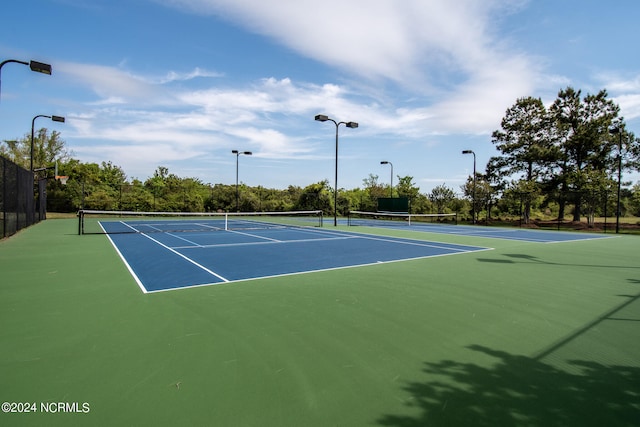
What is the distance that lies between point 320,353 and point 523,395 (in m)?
1.63

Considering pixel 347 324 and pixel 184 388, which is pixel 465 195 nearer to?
pixel 347 324

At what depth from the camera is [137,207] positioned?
3139 cm

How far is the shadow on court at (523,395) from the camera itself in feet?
7.23

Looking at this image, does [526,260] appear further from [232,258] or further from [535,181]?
[535,181]

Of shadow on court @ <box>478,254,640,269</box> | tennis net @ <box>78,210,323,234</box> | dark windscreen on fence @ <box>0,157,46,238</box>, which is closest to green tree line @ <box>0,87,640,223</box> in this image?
tennis net @ <box>78,210,323,234</box>

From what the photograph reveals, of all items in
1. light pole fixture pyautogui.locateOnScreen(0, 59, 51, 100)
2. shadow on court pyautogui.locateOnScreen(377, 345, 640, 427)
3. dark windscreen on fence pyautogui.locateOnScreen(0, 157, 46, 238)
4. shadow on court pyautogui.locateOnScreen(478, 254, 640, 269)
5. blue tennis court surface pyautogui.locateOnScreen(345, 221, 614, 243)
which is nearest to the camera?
shadow on court pyautogui.locateOnScreen(377, 345, 640, 427)

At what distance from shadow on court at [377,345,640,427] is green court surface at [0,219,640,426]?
1 centimetres

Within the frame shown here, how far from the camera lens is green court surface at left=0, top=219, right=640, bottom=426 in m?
2.28

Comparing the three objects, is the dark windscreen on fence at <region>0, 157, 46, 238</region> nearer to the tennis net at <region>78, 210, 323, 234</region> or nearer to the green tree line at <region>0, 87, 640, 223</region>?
the tennis net at <region>78, 210, 323, 234</region>

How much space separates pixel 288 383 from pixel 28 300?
4.32 meters

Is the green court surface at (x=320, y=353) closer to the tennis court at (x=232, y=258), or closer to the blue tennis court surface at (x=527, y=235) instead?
the tennis court at (x=232, y=258)

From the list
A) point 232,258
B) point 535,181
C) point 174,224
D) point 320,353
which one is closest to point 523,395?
point 320,353

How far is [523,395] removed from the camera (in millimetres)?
2494

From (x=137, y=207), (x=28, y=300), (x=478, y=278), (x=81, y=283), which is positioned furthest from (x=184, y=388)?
(x=137, y=207)
